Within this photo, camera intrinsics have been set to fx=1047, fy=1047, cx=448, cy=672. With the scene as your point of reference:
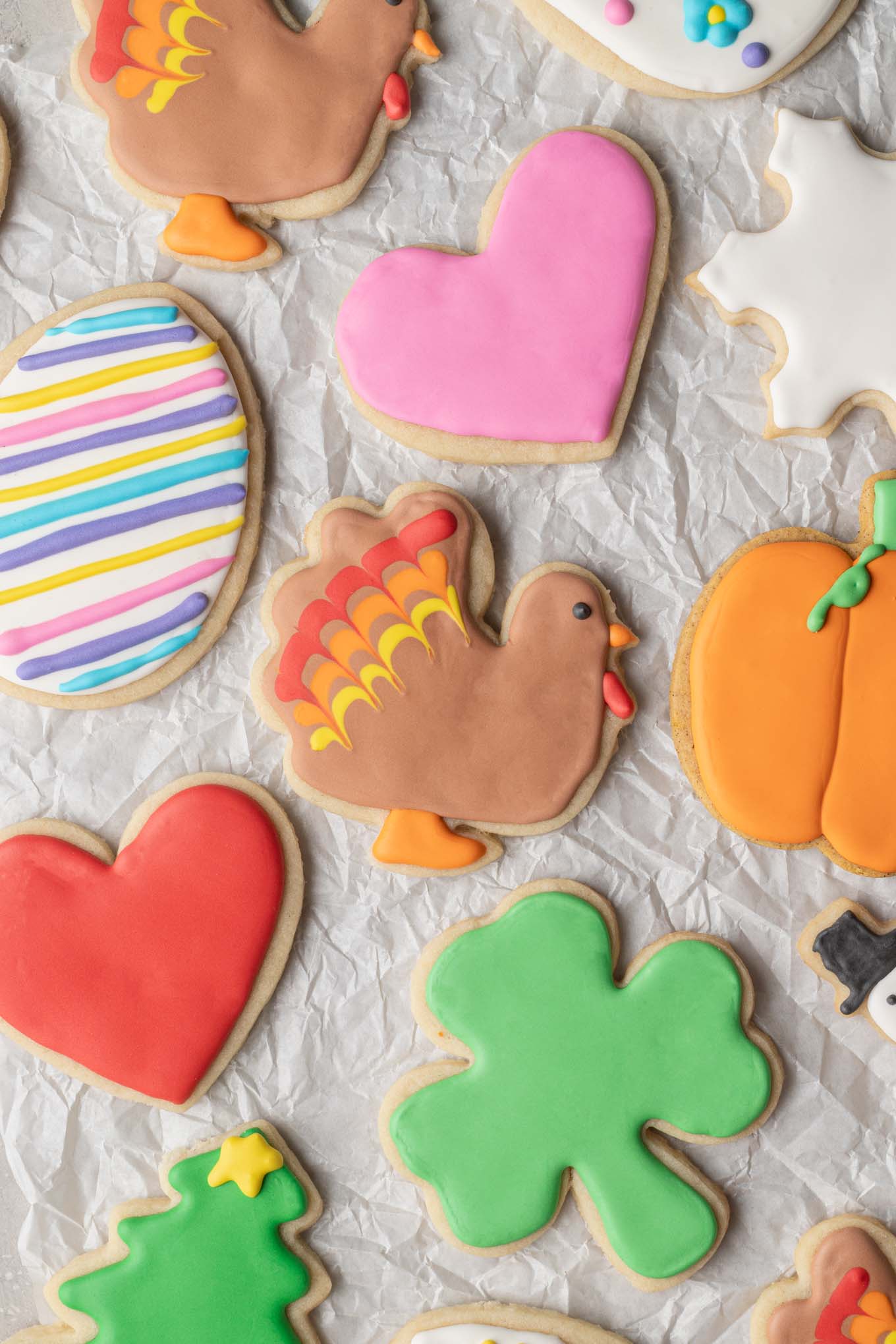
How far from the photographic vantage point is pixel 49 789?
136 cm

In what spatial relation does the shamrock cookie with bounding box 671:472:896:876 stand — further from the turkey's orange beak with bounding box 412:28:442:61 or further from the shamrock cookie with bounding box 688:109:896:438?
the turkey's orange beak with bounding box 412:28:442:61

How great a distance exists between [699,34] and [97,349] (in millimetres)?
840

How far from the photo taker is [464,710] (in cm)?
129

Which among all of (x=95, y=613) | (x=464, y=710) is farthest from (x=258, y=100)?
(x=464, y=710)

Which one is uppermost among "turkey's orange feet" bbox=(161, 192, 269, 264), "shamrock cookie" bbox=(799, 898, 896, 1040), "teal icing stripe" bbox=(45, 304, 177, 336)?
"turkey's orange feet" bbox=(161, 192, 269, 264)

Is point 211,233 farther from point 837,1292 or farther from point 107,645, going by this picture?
point 837,1292

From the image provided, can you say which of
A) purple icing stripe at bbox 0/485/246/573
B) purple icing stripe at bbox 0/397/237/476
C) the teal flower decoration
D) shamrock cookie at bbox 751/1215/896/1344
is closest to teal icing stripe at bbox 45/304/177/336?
purple icing stripe at bbox 0/397/237/476

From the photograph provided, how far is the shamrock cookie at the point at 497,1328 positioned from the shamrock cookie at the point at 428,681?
0.59 m

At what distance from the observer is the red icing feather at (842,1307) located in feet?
4.25

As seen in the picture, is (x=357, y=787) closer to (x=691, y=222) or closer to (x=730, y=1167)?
(x=730, y=1167)

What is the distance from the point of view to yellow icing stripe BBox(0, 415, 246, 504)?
129 cm

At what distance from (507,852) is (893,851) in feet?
1.60

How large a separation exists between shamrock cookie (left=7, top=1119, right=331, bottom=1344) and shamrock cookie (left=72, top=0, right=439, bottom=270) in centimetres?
116

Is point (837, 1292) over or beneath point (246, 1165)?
over
